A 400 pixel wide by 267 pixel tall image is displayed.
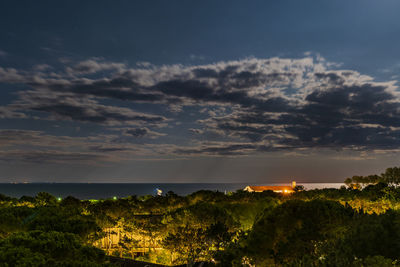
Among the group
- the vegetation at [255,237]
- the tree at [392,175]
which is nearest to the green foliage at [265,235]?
the vegetation at [255,237]

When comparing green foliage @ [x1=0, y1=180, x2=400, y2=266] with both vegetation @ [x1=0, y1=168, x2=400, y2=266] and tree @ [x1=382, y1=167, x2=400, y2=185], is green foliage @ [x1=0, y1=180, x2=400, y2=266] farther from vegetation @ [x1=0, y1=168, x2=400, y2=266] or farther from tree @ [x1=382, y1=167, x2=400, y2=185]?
tree @ [x1=382, y1=167, x2=400, y2=185]

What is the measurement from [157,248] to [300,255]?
28881mm

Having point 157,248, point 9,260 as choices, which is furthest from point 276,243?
point 157,248

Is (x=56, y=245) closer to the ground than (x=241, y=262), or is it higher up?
higher up

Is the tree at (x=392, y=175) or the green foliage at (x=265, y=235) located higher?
the tree at (x=392, y=175)

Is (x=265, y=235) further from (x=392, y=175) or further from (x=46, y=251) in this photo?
(x=392, y=175)

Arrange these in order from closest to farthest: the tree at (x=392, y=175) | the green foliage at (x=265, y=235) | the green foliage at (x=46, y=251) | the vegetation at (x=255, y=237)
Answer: the green foliage at (x=46, y=251) → the vegetation at (x=255, y=237) → the green foliage at (x=265, y=235) → the tree at (x=392, y=175)

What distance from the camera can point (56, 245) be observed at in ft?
38.7

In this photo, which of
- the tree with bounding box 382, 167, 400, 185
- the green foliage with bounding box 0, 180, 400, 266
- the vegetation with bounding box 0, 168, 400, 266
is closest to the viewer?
the vegetation with bounding box 0, 168, 400, 266

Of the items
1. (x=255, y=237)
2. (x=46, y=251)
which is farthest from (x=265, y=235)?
(x=46, y=251)

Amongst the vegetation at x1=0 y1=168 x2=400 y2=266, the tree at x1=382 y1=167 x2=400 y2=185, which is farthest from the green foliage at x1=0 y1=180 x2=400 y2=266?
the tree at x1=382 y1=167 x2=400 y2=185

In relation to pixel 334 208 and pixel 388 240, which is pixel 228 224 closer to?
pixel 334 208

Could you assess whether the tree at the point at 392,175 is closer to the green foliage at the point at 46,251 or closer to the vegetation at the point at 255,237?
the vegetation at the point at 255,237

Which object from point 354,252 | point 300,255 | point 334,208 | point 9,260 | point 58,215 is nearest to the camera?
point 9,260
